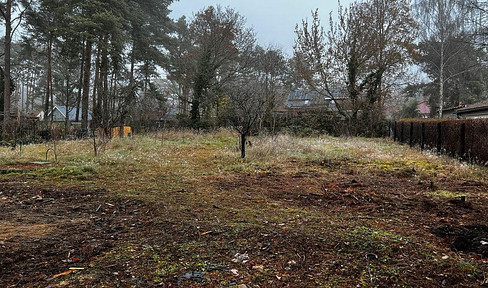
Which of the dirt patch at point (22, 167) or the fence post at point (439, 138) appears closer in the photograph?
the dirt patch at point (22, 167)

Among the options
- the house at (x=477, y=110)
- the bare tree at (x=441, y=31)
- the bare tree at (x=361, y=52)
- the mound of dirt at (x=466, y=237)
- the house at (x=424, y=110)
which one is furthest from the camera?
the house at (x=424, y=110)

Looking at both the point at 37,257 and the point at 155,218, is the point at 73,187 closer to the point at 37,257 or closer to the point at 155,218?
the point at 155,218

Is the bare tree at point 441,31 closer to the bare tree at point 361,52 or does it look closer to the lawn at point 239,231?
the bare tree at point 361,52

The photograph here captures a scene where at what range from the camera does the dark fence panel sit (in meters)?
6.38

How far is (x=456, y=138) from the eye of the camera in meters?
7.57

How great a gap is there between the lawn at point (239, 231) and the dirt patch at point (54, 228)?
0.01 meters

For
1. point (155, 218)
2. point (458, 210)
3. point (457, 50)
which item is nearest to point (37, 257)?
point (155, 218)

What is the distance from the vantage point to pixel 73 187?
165 inches

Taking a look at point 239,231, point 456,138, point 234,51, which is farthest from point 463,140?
point 234,51

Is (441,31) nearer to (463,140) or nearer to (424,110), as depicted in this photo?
(463,140)

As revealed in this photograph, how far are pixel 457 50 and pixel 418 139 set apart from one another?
14.4m

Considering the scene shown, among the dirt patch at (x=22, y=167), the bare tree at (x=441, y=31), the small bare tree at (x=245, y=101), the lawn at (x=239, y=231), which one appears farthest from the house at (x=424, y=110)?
the dirt patch at (x=22, y=167)

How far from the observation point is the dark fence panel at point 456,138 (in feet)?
20.9

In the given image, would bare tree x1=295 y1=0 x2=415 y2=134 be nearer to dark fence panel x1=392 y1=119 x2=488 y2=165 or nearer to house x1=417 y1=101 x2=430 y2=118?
dark fence panel x1=392 y1=119 x2=488 y2=165
